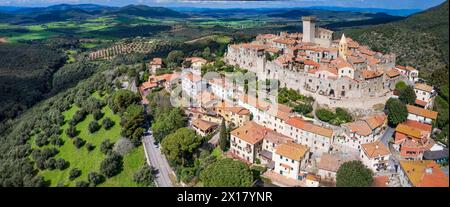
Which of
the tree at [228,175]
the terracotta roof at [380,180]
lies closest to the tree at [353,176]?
the terracotta roof at [380,180]

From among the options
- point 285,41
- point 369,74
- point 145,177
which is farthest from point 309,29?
point 145,177

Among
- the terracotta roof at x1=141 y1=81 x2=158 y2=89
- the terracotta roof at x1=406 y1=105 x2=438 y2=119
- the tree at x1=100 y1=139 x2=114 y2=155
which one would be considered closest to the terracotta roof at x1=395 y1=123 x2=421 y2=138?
the terracotta roof at x1=406 y1=105 x2=438 y2=119

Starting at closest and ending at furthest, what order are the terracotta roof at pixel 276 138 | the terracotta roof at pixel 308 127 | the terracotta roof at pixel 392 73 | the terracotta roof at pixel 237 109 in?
1. the terracotta roof at pixel 308 127
2. the terracotta roof at pixel 276 138
3. the terracotta roof at pixel 237 109
4. the terracotta roof at pixel 392 73

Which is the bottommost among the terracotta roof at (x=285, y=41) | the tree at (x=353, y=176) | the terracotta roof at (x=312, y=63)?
the tree at (x=353, y=176)

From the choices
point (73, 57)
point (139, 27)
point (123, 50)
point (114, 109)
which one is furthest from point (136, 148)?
point (139, 27)

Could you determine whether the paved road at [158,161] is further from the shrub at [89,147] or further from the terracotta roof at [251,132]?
the terracotta roof at [251,132]

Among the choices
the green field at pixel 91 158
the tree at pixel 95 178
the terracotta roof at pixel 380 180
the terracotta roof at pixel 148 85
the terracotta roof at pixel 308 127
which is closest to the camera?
the terracotta roof at pixel 380 180

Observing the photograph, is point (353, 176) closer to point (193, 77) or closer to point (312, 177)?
point (312, 177)

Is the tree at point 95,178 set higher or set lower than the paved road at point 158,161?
lower

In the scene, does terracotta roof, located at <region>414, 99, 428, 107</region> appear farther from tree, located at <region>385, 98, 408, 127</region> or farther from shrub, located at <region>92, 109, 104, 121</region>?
shrub, located at <region>92, 109, 104, 121</region>
